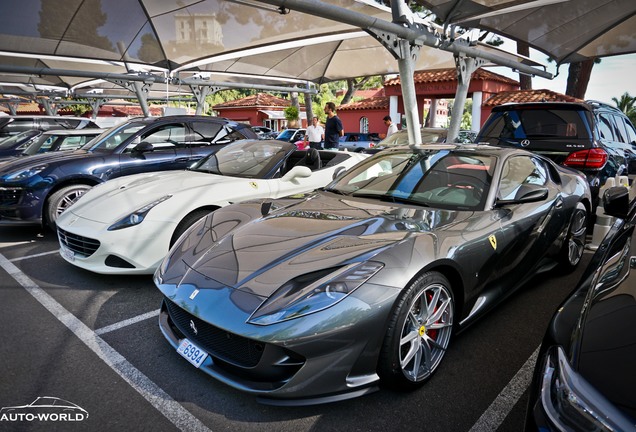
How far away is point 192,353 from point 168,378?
13.3 inches

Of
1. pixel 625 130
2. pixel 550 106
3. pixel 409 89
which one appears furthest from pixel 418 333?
pixel 625 130

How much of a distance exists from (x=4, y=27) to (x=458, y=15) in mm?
10584

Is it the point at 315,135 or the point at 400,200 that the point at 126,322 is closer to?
the point at 400,200

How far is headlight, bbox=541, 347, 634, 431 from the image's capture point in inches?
46.1

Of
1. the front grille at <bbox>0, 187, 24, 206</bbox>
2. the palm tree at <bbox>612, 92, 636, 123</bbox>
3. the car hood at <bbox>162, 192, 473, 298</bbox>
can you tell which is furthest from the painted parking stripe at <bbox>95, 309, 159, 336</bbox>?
the palm tree at <bbox>612, 92, 636, 123</bbox>

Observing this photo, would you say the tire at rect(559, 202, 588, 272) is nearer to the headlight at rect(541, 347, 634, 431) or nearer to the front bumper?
the front bumper

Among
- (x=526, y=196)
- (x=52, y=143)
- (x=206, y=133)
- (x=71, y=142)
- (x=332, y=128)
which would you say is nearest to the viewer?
(x=526, y=196)

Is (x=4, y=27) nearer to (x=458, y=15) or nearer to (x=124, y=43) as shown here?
(x=124, y=43)

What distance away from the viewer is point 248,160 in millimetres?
4965

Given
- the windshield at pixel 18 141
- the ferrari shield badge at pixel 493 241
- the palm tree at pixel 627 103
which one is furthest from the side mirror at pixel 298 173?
the palm tree at pixel 627 103

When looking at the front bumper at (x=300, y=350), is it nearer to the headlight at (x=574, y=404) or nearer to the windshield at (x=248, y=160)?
the headlight at (x=574, y=404)

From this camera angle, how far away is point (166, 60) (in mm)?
13164

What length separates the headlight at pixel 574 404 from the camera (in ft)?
3.84

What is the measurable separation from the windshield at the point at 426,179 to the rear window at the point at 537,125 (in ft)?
9.55
